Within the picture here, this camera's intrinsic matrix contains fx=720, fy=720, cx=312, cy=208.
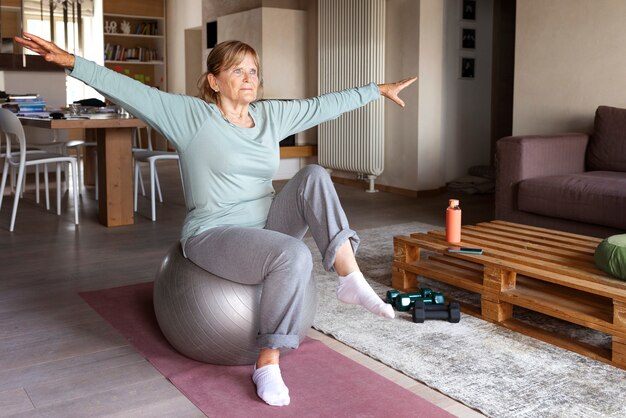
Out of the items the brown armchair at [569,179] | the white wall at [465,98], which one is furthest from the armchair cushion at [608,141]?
the white wall at [465,98]

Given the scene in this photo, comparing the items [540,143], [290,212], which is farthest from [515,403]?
[540,143]

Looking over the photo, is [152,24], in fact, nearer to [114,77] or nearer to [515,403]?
[114,77]

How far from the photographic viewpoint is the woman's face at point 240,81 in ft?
7.67

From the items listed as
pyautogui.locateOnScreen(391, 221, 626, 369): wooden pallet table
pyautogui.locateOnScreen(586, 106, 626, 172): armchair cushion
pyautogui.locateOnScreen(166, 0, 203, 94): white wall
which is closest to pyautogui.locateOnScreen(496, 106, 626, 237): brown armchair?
pyautogui.locateOnScreen(586, 106, 626, 172): armchair cushion

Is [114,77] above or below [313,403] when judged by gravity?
above

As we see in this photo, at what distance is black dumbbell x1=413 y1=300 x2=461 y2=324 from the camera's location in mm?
2754

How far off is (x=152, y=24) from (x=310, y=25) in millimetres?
4202

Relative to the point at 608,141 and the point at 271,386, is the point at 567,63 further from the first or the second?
the point at 271,386

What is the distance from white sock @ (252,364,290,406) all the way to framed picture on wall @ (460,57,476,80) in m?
5.11

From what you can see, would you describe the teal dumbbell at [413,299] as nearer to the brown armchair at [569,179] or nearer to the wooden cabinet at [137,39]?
the brown armchair at [569,179]

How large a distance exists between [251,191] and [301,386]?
657 millimetres

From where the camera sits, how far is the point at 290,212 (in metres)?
2.33

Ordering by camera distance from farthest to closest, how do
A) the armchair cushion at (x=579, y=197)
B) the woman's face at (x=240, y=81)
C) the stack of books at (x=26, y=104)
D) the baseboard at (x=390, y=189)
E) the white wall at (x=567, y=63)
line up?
the baseboard at (x=390, y=189), the stack of books at (x=26, y=104), the white wall at (x=567, y=63), the armchair cushion at (x=579, y=197), the woman's face at (x=240, y=81)

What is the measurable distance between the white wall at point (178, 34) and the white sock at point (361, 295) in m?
8.51
